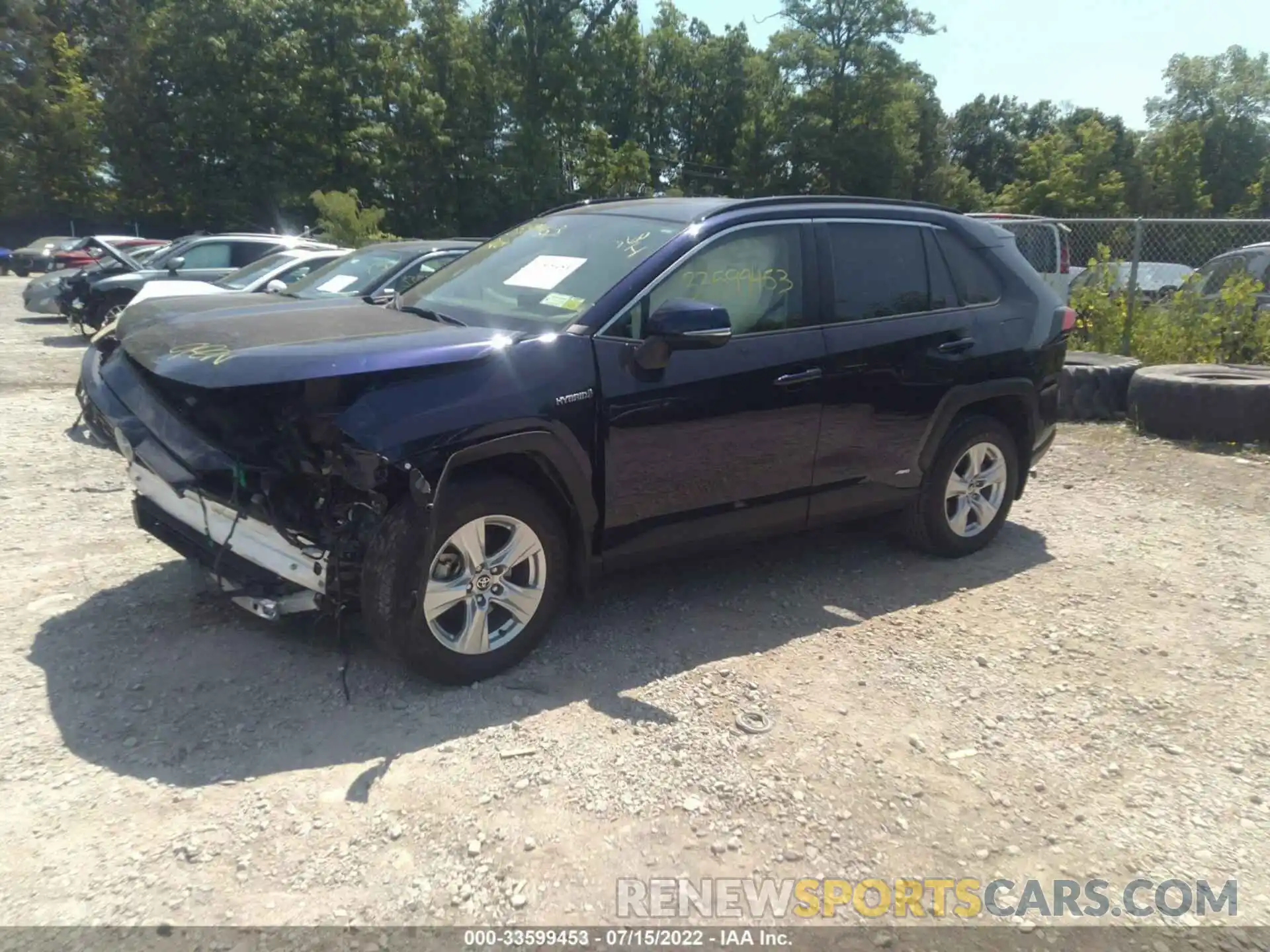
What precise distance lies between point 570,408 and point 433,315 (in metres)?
0.96

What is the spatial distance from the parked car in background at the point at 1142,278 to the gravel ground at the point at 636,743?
631 centimetres

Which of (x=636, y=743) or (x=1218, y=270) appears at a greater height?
(x=1218, y=270)

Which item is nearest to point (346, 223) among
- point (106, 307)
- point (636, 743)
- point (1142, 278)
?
point (106, 307)

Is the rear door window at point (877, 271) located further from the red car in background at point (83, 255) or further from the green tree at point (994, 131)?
the green tree at point (994, 131)

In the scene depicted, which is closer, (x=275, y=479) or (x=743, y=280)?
(x=275, y=479)

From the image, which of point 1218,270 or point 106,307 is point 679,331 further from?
point 106,307

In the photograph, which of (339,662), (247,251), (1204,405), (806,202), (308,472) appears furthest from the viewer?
(247,251)

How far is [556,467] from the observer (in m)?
3.92

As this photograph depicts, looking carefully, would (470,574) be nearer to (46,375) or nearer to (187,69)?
(46,375)

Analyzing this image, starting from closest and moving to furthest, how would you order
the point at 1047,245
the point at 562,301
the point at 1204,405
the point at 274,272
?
the point at 562,301, the point at 1204,405, the point at 274,272, the point at 1047,245

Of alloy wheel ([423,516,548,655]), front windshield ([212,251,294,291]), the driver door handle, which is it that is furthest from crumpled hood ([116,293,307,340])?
front windshield ([212,251,294,291])

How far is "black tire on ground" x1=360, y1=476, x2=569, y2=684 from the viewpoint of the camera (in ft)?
11.7

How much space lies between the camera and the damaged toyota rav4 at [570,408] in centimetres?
358

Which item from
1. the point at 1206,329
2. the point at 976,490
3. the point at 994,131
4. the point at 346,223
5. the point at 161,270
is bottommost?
the point at 976,490
